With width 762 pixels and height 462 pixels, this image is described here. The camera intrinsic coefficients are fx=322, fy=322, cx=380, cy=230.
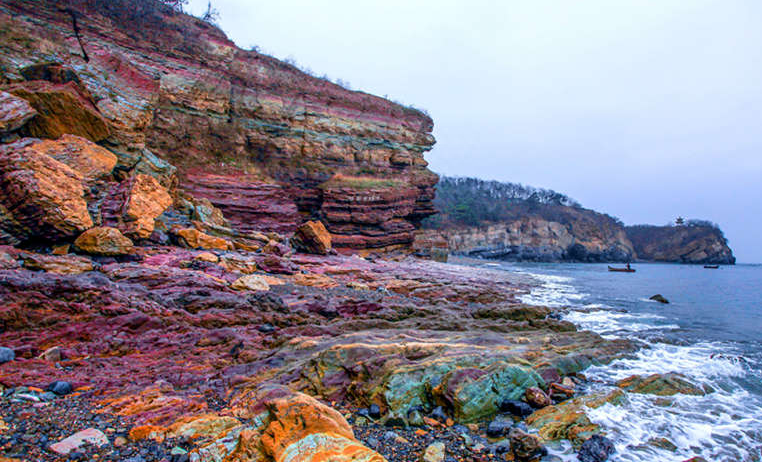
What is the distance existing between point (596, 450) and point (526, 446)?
0.69m

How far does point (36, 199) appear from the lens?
751cm

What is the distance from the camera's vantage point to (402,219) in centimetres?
2730

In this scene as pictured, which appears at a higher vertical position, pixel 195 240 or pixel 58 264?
pixel 195 240

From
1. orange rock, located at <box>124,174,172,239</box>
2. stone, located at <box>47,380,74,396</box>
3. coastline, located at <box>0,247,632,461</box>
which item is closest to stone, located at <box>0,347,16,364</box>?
coastline, located at <box>0,247,632,461</box>

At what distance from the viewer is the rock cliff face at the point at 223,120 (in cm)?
1264

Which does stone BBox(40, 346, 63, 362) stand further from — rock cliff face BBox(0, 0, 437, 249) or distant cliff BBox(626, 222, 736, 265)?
distant cliff BBox(626, 222, 736, 265)

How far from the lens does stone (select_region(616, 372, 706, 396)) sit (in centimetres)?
446

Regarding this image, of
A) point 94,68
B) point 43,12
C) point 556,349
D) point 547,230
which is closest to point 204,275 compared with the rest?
point 556,349

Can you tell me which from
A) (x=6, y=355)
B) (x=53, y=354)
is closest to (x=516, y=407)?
(x=53, y=354)

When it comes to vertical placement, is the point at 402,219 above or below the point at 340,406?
above

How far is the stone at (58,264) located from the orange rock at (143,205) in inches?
134

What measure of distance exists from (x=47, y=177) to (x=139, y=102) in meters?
7.77

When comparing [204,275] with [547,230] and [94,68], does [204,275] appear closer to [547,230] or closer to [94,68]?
[94,68]

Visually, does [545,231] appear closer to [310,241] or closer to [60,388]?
[310,241]
